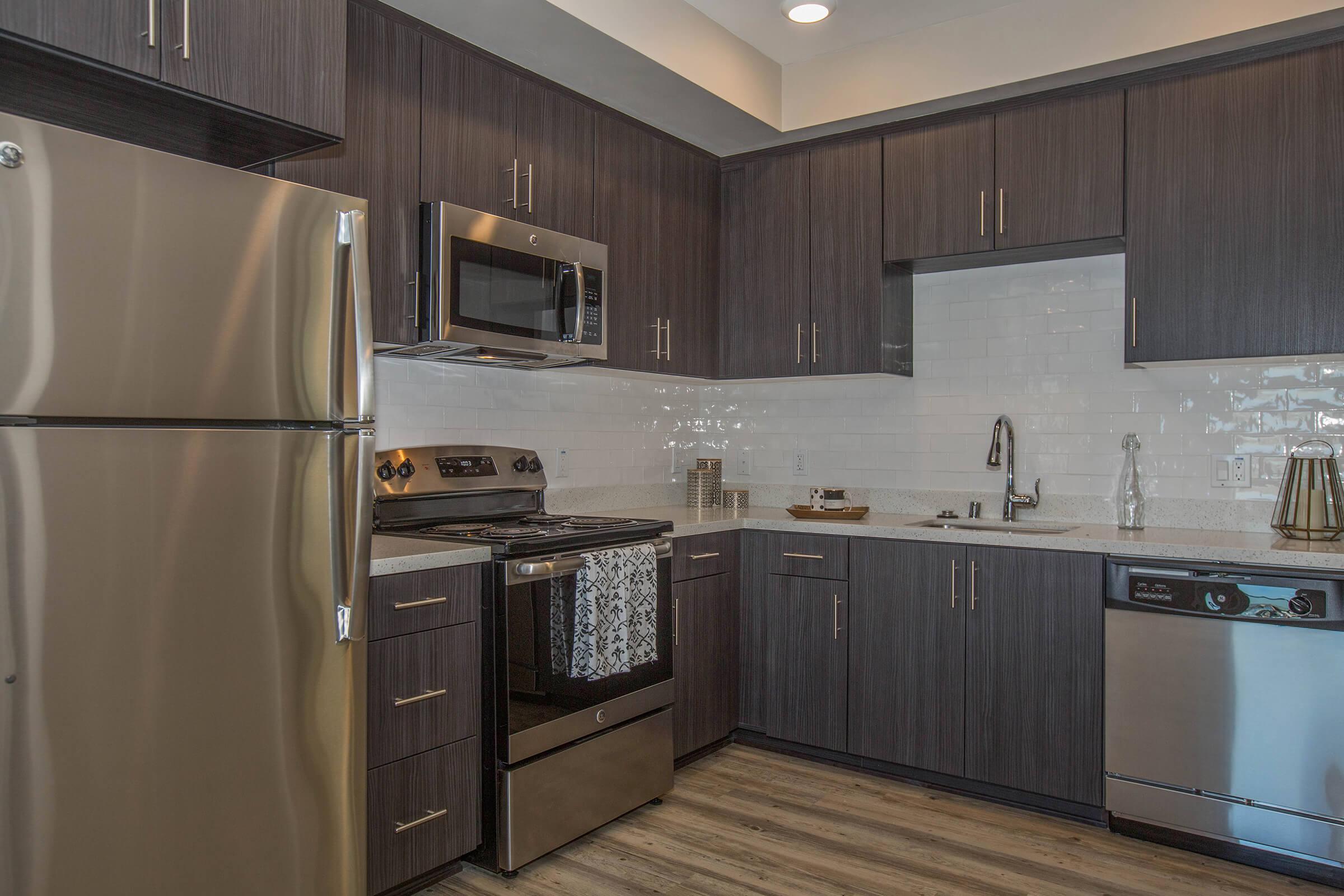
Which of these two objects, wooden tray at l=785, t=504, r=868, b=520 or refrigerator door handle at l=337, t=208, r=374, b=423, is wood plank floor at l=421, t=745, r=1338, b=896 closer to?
wooden tray at l=785, t=504, r=868, b=520

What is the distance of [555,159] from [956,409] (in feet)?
6.02

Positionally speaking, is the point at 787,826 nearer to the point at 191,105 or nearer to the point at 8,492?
the point at 8,492

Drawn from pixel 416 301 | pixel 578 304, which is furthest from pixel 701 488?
pixel 416 301

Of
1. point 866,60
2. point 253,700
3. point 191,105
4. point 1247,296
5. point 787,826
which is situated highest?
point 866,60

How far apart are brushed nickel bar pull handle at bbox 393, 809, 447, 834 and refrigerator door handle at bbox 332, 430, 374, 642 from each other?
69cm

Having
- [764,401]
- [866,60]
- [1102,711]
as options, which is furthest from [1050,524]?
[866,60]

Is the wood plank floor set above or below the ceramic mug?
below

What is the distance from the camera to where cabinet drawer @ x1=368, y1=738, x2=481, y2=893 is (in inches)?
85.4

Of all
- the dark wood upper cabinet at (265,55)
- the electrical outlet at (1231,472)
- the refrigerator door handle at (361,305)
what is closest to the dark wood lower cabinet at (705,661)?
the refrigerator door handle at (361,305)

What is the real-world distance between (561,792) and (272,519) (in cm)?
132

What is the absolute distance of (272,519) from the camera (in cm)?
163

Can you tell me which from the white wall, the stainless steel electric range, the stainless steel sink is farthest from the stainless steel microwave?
the stainless steel sink

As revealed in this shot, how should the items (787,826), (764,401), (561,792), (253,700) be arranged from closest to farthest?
(253,700) → (561,792) → (787,826) → (764,401)

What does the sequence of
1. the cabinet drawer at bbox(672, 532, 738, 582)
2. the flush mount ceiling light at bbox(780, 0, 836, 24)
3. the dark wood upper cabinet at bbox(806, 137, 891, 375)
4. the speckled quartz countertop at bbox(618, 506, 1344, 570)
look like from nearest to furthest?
1. the speckled quartz countertop at bbox(618, 506, 1344, 570)
2. the flush mount ceiling light at bbox(780, 0, 836, 24)
3. the cabinet drawer at bbox(672, 532, 738, 582)
4. the dark wood upper cabinet at bbox(806, 137, 891, 375)
